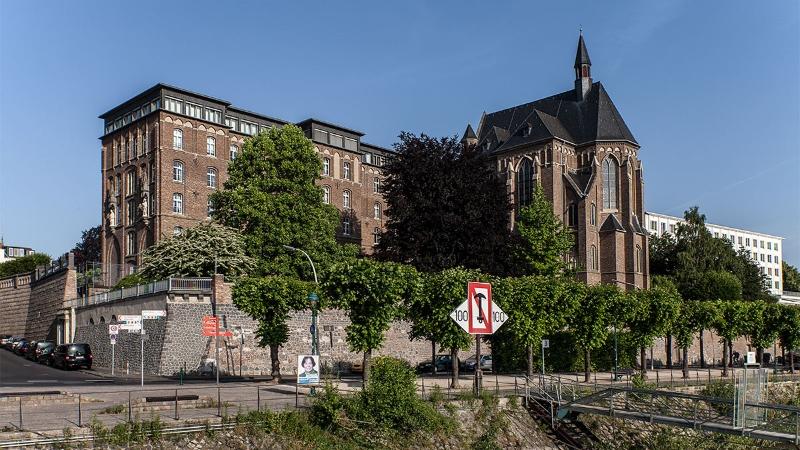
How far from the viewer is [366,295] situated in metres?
36.5

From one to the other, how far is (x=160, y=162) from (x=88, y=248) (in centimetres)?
3559

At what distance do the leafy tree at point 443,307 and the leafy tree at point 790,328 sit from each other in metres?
34.5

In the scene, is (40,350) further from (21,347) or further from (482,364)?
(482,364)

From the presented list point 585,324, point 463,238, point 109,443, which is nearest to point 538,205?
point 463,238

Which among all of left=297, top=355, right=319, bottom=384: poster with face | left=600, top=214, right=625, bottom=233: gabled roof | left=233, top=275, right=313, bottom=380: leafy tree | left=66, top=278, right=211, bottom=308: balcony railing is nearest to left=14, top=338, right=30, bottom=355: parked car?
left=66, top=278, right=211, bottom=308: balcony railing

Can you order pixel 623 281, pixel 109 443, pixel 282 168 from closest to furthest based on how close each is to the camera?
pixel 109 443 → pixel 282 168 → pixel 623 281

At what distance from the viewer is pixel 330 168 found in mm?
96188

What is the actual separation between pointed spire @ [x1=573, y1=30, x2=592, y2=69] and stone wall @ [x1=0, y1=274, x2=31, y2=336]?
68357 mm

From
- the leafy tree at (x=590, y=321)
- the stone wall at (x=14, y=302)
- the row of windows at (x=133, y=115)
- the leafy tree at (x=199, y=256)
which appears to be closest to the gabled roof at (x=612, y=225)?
the leafy tree at (x=590, y=321)

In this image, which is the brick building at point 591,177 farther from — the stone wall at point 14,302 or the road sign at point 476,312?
the road sign at point 476,312

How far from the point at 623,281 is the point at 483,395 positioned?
6186cm

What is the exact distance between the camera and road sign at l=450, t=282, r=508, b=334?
24703 millimetres

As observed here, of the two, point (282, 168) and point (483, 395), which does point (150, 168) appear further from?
point (483, 395)

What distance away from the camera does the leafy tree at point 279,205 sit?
63562 mm
